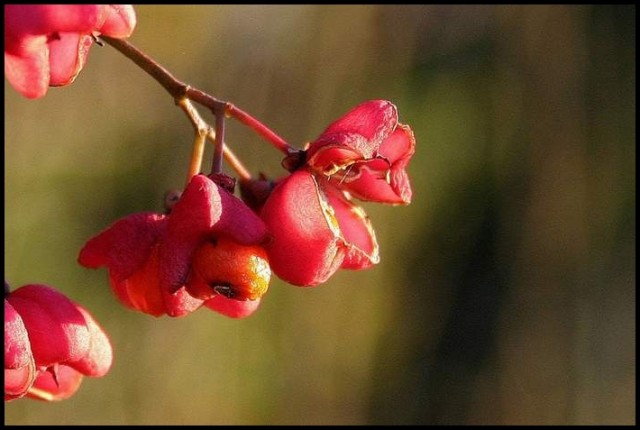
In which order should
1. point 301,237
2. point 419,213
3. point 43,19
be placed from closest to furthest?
→ point 43,19 → point 301,237 → point 419,213

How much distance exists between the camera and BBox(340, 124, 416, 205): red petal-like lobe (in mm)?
699

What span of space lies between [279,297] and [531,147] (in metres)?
1.14

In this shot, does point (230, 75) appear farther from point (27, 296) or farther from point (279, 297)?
point (27, 296)

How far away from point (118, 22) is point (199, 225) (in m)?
0.13

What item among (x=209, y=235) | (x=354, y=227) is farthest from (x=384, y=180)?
(x=209, y=235)

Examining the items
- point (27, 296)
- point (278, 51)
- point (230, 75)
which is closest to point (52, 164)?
point (230, 75)

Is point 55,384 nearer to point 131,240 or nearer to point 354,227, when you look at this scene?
point 131,240

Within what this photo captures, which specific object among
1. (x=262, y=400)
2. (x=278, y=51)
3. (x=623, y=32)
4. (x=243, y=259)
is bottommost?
(x=262, y=400)

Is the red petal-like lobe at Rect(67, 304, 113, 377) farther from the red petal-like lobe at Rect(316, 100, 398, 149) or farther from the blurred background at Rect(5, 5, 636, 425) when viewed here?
the blurred background at Rect(5, 5, 636, 425)

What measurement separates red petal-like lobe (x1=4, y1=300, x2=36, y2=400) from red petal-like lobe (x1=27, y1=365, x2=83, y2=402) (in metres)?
0.08

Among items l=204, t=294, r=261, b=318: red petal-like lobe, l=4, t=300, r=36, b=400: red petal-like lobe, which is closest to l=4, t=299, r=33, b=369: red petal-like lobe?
l=4, t=300, r=36, b=400: red petal-like lobe

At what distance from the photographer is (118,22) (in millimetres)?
579

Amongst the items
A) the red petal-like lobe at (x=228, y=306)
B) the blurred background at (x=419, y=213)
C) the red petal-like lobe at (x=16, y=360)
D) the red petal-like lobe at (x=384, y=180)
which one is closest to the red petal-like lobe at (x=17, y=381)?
the red petal-like lobe at (x=16, y=360)

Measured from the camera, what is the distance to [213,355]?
10.4 feet
